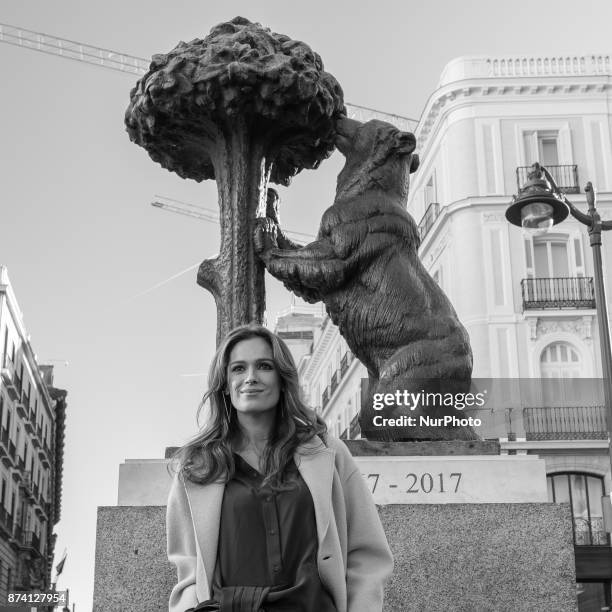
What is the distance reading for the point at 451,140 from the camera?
32.5 m

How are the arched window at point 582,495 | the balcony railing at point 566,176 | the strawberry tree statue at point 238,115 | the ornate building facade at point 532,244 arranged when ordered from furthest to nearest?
the balcony railing at point 566,176, the ornate building facade at point 532,244, the arched window at point 582,495, the strawberry tree statue at point 238,115

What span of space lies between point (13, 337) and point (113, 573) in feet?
153

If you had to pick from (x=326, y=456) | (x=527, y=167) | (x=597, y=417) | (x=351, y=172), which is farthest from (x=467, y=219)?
(x=326, y=456)

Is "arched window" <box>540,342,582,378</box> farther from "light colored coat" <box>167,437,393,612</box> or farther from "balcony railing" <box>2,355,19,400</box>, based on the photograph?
"light colored coat" <box>167,437,393,612</box>

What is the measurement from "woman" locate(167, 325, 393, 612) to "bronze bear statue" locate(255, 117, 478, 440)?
7.46 feet

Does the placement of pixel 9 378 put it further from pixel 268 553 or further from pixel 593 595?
pixel 268 553

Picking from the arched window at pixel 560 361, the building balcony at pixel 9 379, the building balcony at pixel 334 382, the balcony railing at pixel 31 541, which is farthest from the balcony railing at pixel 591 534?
the balcony railing at pixel 31 541

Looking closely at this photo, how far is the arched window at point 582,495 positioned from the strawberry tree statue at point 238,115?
23880 mm

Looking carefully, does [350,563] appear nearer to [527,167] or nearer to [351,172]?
[351,172]

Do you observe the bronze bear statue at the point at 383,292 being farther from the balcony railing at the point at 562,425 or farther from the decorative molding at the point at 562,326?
the decorative molding at the point at 562,326

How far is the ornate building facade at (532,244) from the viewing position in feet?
95.3

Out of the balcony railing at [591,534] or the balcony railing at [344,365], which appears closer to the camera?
the balcony railing at [591,534]

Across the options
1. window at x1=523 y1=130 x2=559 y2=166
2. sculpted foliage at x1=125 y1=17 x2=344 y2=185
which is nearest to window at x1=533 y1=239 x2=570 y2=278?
window at x1=523 y1=130 x2=559 y2=166

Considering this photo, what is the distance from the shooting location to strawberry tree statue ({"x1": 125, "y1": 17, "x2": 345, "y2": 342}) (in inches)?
234
